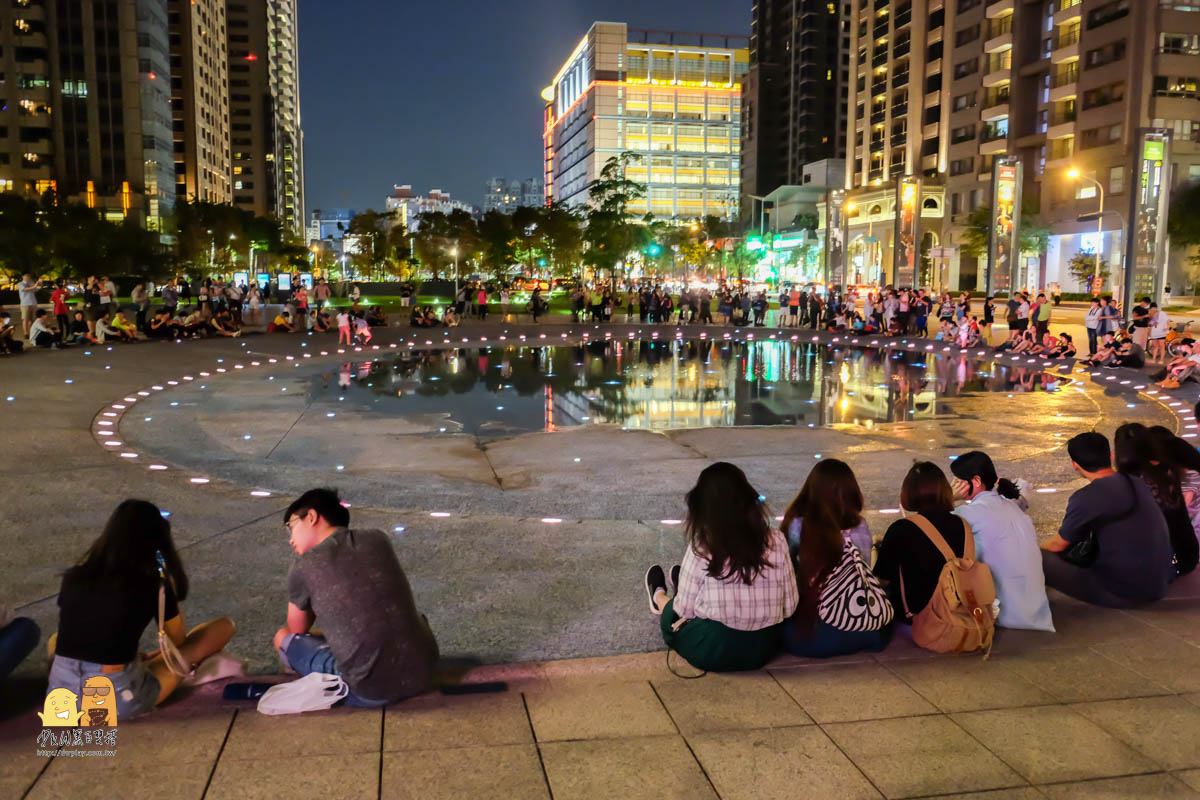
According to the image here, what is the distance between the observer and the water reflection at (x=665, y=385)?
15.5 metres

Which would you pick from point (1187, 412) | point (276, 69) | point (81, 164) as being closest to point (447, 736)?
point (1187, 412)

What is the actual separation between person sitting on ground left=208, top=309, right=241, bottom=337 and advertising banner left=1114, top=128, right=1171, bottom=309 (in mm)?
27165

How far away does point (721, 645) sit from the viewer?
4785 mm

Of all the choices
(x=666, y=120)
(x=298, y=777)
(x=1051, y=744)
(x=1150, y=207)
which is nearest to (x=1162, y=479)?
(x=1051, y=744)

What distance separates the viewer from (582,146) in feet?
592

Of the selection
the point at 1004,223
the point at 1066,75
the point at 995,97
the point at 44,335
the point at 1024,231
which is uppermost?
the point at 995,97

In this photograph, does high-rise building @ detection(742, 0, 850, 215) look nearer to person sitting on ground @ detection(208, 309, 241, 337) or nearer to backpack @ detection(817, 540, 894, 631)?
person sitting on ground @ detection(208, 309, 241, 337)

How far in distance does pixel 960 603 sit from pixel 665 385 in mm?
14804

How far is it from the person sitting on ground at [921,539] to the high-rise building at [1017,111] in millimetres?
42780

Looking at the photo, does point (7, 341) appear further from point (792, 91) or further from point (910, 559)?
point (792, 91)

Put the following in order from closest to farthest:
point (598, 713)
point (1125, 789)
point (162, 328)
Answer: point (1125, 789) → point (598, 713) → point (162, 328)

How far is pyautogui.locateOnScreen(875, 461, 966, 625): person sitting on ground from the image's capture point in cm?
506

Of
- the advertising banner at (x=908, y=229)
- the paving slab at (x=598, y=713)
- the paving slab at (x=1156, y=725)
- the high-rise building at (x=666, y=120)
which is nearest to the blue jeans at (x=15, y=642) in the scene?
the paving slab at (x=598, y=713)

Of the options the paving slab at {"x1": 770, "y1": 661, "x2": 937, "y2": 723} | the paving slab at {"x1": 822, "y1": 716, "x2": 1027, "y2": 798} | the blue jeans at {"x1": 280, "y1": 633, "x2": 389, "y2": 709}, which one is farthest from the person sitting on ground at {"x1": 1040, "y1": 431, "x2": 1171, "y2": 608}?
the blue jeans at {"x1": 280, "y1": 633, "x2": 389, "y2": 709}
